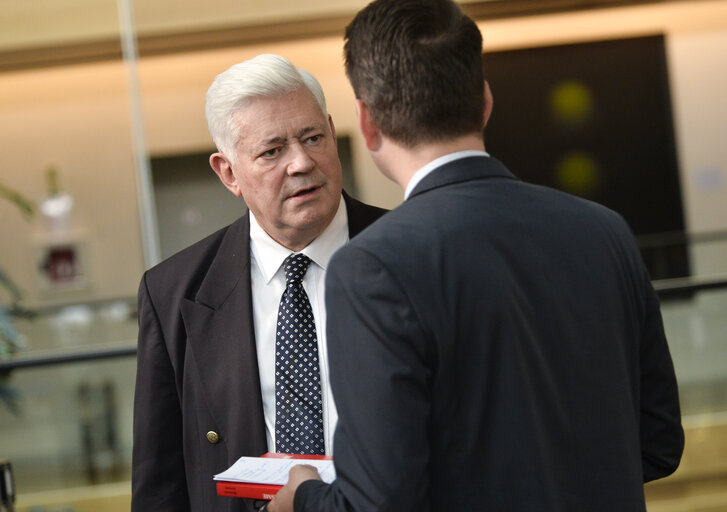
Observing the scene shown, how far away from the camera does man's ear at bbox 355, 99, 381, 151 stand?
3.91 ft

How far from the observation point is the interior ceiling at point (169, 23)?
227 inches

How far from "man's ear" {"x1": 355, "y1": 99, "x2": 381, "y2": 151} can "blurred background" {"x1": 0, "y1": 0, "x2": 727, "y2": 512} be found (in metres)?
4.61

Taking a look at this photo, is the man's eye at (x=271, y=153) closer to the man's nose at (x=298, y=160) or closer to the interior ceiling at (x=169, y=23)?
the man's nose at (x=298, y=160)

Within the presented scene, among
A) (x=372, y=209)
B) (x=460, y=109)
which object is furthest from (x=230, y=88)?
(x=460, y=109)

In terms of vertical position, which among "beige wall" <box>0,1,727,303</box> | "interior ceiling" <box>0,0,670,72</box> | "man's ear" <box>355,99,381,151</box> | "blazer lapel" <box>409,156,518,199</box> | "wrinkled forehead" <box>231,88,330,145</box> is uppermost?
"interior ceiling" <box>0,0,670,72</box>

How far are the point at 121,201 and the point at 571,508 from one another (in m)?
5.33

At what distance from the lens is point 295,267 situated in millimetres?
1785

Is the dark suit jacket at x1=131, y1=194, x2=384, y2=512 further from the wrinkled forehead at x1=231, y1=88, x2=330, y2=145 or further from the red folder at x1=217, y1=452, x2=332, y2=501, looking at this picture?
the red folder at x1=217, y1=452, x2=332, y2=501

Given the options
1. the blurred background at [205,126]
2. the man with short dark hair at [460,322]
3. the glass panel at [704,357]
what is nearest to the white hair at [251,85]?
the man with short dark hair at [460,322]

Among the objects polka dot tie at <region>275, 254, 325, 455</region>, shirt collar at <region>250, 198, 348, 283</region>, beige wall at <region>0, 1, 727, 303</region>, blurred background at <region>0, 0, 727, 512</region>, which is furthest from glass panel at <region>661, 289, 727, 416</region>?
polka dot tie at <region>275, 254, 325, 455</region>

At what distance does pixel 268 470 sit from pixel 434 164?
542mm

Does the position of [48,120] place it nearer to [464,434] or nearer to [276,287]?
[276,287]

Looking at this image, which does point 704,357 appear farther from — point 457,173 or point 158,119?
point 158,119

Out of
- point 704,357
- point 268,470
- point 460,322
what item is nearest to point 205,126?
point 704,357
